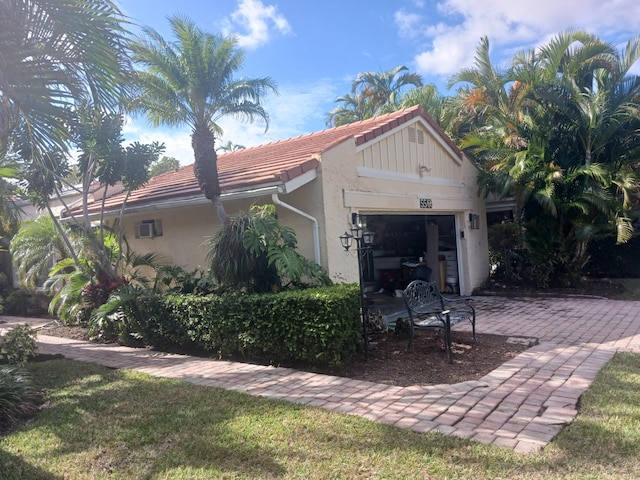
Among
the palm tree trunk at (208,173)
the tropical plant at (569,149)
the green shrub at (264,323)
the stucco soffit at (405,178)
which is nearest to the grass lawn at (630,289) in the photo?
the tropical plant at (569,149)

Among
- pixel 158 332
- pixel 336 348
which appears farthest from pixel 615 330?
pixel 158 332

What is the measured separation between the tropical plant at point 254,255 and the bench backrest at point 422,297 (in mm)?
1342

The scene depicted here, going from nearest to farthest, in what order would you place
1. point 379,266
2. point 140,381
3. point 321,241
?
point 140,381 → point 321,241 → point 379,266

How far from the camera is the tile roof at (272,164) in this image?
8086 millimetres

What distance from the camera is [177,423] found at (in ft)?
14.4

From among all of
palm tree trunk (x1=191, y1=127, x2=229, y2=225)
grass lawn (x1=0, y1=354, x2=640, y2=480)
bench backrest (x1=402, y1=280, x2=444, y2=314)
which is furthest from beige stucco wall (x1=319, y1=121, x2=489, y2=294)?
grass lawn (x1=0, y1=354, x2=640, y2=480)

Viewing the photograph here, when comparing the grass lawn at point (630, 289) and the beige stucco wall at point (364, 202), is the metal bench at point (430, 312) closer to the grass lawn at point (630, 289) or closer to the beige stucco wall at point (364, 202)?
the beige stucco wall at point (364, 202)

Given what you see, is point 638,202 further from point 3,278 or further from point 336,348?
point 3,278

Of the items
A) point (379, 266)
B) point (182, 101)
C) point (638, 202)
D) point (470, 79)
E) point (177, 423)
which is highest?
point (470, 79)

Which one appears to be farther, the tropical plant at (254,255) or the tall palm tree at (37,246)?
the tall palm tree at (37,246)

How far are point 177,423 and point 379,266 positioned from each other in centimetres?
1062

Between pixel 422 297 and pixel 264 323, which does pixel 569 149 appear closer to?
pixel 422 297

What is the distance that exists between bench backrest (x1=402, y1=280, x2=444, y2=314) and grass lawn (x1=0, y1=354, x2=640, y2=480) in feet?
8.12

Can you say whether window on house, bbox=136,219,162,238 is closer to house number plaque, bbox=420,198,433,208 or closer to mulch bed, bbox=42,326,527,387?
mulch bed, bbox=42,326,527,387
